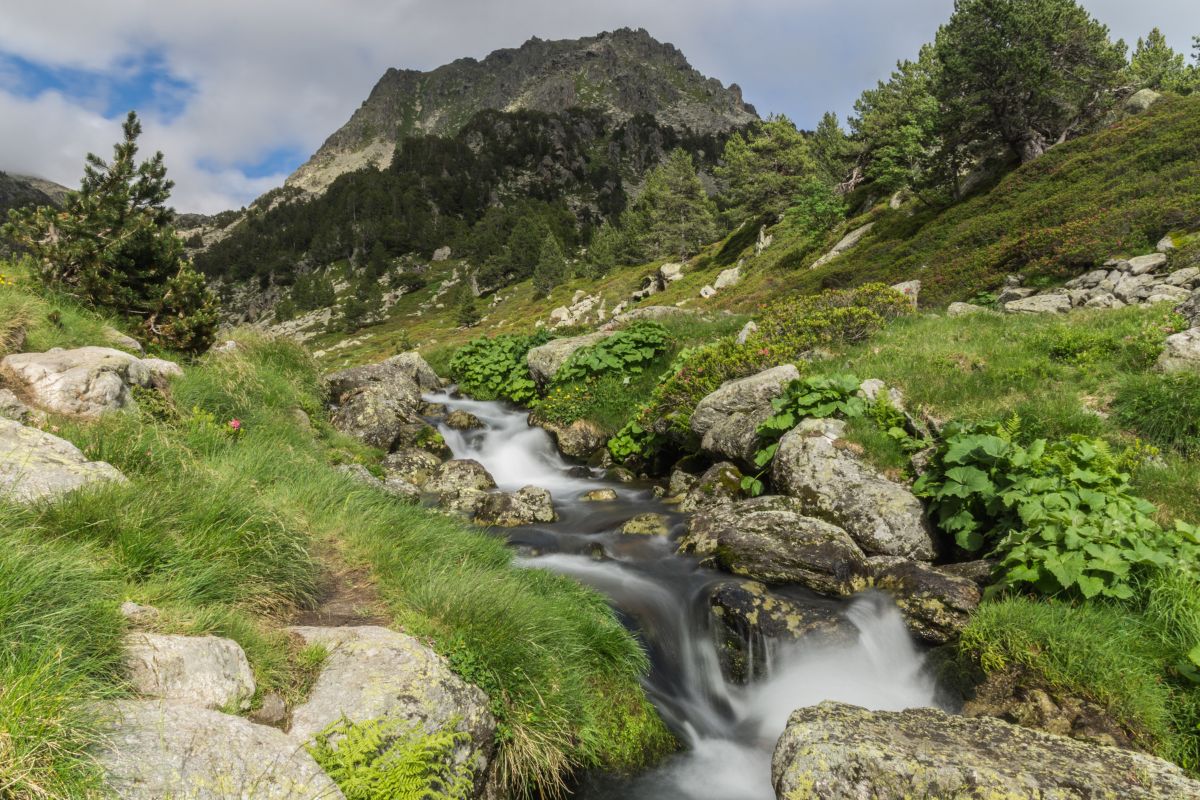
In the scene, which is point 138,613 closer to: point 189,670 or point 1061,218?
point 189,670

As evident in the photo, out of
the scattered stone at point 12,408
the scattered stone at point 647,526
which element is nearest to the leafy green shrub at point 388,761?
the scattered stone at point 12,408

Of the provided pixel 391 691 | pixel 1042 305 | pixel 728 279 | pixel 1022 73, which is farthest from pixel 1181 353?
pixel 728 279

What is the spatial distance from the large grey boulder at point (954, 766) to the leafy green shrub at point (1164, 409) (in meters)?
6.32

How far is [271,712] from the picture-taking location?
12.5ft

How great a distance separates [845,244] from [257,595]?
41967 millimetres

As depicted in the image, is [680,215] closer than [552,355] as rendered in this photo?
No

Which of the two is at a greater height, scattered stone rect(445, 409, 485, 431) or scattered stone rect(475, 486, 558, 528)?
scattered stone rect(445, 409, 485, 431)

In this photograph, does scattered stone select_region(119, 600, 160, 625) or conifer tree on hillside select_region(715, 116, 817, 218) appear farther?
conifer tree on hillside select_region(715, 116, 817, 218)

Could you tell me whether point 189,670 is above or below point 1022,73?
below

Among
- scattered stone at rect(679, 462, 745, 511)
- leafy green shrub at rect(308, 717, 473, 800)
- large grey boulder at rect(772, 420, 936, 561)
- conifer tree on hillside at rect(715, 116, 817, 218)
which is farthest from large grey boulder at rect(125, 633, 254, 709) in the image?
conifer tree on hillside at rect(715, 116, 817, 218)

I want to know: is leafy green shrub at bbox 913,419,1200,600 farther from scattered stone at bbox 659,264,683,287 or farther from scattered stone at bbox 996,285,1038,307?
scattered stone at bbox 659,264,683,287

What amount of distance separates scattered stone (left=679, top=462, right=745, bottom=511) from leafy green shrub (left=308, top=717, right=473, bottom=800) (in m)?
8.04

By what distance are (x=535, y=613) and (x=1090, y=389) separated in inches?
423

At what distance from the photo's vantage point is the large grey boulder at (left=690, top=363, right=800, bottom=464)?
1206cm
